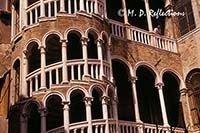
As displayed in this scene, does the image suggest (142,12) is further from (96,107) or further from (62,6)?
(96,107)

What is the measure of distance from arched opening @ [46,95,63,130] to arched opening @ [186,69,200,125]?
671 centimetres

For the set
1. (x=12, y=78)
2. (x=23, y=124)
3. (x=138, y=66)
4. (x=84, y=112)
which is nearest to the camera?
(x=23, y=124)

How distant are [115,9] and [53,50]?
596 cm

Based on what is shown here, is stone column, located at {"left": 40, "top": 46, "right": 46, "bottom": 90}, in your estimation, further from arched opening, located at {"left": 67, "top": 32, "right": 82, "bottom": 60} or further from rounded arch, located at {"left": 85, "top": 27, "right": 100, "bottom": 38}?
rounded arch, located at {"left": 85, "top": 27, "right": 100, "bottom": 38}

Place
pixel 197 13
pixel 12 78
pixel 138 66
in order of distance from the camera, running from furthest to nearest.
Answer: pixel 197 13 < pixel 138 66 < pixel 12 78

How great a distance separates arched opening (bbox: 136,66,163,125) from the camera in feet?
66.1

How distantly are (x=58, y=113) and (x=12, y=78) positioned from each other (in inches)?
109

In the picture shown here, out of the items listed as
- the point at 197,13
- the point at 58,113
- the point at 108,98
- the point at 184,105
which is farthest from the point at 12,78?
the point at 197,13

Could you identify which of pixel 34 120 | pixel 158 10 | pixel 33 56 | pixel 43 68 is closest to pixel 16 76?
pixel 33 56

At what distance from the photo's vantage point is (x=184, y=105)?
800 inches

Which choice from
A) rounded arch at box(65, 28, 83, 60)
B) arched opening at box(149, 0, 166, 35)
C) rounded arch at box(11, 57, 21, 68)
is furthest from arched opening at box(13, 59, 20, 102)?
arched opening at box(149, 0, 166, 35)

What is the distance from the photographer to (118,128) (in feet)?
53.1

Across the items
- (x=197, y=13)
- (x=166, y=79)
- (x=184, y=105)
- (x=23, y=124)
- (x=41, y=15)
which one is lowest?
(x=23, y=124)

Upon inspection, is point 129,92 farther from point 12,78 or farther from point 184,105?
point 12,78
